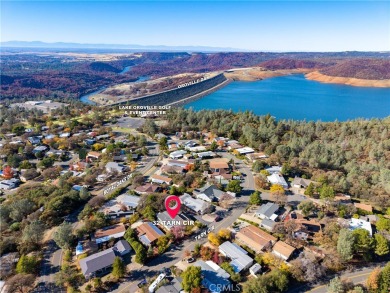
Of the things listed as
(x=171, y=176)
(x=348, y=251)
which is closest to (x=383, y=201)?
(x=348, y=251)

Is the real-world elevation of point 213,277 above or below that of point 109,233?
above

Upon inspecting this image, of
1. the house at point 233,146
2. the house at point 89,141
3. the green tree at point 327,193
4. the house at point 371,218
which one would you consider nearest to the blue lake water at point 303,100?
the house at point 233,146

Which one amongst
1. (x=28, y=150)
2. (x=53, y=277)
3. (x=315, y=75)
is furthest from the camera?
(x=315, y=75)

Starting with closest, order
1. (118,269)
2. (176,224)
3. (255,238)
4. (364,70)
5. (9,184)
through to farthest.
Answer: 1. (118,269)
2. (255,238)
3. (176,224)
4. (9,184)
5. (364,70)

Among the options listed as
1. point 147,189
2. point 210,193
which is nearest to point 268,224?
point 210,193

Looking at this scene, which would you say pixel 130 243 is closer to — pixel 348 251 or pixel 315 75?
pixel 348 251

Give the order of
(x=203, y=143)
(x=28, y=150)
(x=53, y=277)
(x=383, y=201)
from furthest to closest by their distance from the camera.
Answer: (x=203, y=143), (x=28, y=150), (x=383, y=201), (x=53, y=277)

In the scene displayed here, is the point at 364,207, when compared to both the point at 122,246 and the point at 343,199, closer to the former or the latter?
the point at 343,199

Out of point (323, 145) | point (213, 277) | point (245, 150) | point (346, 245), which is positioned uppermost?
point (323, 145)
